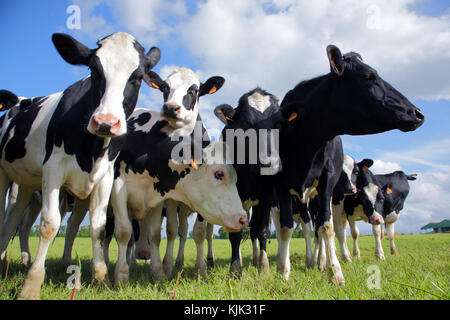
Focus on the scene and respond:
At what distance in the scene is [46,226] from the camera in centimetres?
363

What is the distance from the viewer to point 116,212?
16.1 feet

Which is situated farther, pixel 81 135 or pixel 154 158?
pixel 154 158

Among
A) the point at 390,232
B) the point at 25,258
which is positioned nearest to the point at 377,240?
the point at 390,232

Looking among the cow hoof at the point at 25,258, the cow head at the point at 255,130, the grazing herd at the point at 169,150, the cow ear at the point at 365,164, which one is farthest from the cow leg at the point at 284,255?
the cow ear at the point at 365,164

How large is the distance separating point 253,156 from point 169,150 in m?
1.34

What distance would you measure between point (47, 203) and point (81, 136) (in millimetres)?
842

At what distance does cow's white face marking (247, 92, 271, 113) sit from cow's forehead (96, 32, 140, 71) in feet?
7.25

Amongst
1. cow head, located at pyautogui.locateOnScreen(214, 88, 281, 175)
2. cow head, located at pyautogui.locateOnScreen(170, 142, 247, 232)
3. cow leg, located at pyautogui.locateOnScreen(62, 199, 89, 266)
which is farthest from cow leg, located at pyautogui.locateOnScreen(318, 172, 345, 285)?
cow leg, located at pyautogui.locateOnScreen(62, 199, 89, 266)

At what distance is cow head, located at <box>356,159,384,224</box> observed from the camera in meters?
10.0

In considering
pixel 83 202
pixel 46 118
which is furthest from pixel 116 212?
pixel 83 202

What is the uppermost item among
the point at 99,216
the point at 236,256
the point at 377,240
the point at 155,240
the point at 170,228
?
the point at 99,216

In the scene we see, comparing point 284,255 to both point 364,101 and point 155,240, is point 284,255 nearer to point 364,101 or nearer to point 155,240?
point 155,240

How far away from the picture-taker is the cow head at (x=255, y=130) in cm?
489

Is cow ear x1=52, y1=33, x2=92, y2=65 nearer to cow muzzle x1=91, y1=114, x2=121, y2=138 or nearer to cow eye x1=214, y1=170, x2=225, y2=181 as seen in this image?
cow muzzle x1=91, y1=114, x2=121, y2=138
